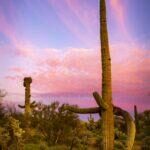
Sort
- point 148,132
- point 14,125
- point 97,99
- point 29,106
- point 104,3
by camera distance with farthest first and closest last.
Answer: point 29,106
point 148,132
point 14,125
point 104,3
point 97,99

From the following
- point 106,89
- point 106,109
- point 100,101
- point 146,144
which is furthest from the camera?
point 146,144

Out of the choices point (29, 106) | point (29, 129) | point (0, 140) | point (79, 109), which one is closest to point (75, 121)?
point (29, 129)

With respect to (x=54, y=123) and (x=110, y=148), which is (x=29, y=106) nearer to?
(x=54, y=123)

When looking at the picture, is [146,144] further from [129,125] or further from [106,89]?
[106,89]

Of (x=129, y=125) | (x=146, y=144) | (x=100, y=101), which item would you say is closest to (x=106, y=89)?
(x=100, y=101)

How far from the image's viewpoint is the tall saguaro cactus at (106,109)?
7.51 metres

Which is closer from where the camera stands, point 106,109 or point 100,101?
point 100,101

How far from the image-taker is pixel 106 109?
297 inches

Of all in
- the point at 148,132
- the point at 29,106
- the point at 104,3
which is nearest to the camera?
the point at 104,3

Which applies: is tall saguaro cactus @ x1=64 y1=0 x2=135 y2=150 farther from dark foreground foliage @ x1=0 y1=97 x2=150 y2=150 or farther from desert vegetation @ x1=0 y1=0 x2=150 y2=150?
dark foreground foliage @ x1=0 y1=97 x2=150 y2=150

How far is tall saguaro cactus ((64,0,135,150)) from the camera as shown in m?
7.51

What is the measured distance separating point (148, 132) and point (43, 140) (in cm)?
827

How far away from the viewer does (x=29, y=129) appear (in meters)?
28.8

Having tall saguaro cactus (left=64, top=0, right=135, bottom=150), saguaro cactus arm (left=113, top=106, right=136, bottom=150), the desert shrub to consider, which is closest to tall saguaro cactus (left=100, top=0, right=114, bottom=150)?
tall saguaro cactus (left=64, top=0, right=135, bottom=150)
